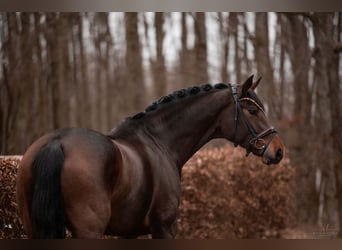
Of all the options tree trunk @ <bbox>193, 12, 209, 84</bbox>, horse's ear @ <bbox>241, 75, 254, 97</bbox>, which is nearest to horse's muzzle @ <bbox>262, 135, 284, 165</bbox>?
horse's ear @ <bbox>241, 75, 254, 97</bbox>

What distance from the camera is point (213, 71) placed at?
11641mm

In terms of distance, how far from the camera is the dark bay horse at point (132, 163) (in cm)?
364

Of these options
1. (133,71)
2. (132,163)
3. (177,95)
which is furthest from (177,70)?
(132,163)

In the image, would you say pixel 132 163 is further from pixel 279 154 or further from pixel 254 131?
pixel 279 154

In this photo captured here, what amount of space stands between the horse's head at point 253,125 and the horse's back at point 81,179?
1403mm

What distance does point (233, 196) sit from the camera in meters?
8.47

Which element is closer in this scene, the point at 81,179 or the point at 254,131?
the point at 81,179

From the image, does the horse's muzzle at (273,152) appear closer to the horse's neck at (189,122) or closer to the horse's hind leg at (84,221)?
the horse's neck at (189,122)

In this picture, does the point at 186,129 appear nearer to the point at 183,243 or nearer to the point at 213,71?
the point at 183,243

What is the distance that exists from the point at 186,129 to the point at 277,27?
715 cm

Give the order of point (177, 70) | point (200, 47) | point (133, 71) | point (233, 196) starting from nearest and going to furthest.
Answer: point (233, 196), point (200, 47), point (177, 70), point (133, 71)

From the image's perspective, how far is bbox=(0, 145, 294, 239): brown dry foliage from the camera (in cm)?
807

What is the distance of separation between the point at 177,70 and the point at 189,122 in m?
7.63

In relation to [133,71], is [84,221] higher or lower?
lower
